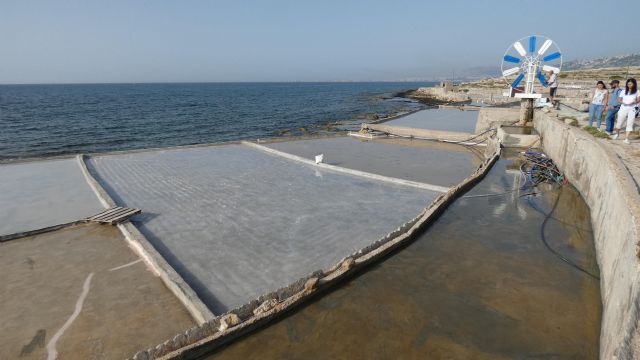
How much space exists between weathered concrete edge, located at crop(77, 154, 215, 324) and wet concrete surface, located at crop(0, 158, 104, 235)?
269 centimetres

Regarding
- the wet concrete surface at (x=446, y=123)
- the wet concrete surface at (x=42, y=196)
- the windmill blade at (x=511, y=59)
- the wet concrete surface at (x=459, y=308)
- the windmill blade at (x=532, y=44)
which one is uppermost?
the windmill blade at (x=532, y=44)

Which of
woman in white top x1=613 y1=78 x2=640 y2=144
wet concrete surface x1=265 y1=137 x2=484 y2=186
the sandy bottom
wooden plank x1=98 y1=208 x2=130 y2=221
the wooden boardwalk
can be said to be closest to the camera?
the sandy bottom

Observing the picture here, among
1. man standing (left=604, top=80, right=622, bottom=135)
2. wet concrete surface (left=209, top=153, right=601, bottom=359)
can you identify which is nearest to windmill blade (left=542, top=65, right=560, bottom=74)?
man standing (left=604, top=80, right=622, bottom=135)

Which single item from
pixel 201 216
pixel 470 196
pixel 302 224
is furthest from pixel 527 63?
pixel 201 216

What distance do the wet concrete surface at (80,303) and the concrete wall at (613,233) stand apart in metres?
6.21

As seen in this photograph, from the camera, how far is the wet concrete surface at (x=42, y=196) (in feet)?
34.1

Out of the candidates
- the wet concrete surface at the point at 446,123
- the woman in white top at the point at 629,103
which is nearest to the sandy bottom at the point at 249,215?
the woman in white top at the point at 629,103

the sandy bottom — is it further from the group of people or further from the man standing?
the man standing

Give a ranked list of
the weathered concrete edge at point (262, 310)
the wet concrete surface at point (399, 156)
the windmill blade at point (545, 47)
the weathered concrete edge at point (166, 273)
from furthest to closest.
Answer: the windmill blade at point (545, 47), the wet concrete surface at point (399, 156), the weathered concrete edge at point (166, 273), the weathered concrete edge at point (262, 310)

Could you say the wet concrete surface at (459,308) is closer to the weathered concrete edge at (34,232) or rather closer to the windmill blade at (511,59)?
the weathered concrete edge at (34,232)

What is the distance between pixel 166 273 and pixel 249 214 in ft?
12.3

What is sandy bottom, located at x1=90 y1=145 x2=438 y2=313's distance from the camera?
7.68m

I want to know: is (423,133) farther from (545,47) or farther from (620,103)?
(620,103)

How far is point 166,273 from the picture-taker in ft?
23.7
